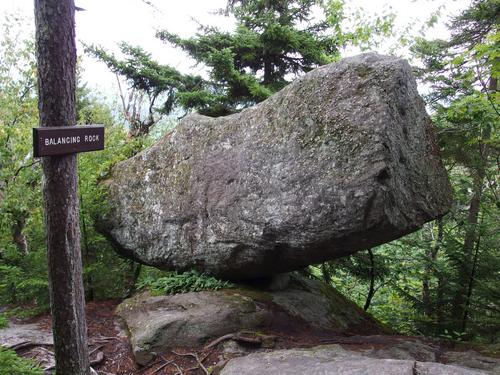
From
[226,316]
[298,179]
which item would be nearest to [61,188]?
[298,179]

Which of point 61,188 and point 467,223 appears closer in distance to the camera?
point 61,188

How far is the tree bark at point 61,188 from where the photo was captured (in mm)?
4008

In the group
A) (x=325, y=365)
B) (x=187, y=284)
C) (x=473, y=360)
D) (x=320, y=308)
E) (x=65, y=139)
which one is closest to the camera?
(x=65, y=139)

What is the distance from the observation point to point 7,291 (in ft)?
25.5

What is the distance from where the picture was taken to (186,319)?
6.20 meters

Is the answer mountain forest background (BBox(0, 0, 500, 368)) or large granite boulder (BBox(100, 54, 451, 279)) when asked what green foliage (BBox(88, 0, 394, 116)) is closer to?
mountain forest background (BBox(0, 0, 500, 368))

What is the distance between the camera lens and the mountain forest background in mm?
7469

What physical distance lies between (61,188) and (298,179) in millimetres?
3257

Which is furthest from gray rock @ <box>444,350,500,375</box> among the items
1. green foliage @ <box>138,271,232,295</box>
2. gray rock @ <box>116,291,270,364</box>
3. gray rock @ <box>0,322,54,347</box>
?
gray rock @ <box>0,322,54,347</box>

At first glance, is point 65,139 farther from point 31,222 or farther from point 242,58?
point 242,58

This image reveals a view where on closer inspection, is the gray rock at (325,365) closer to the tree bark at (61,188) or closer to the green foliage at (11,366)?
the tree bark at (61,188)

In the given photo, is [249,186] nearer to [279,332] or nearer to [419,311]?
[279,332]

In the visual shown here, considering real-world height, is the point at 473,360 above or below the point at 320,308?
below

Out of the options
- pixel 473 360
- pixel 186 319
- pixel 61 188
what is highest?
pixel 61 188
